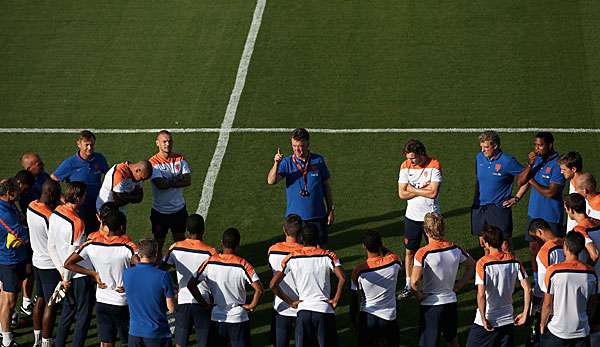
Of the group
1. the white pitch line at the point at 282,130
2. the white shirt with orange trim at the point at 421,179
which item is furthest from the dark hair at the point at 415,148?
the white pitch line at the point at 282,130

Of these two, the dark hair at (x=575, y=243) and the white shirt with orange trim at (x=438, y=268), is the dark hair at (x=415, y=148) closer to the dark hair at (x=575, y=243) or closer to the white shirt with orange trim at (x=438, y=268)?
the white shirt with orange trim at (x=438, y=268)

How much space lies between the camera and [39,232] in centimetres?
980

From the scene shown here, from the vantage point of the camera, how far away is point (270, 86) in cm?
1642

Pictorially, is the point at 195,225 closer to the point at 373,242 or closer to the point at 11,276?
the point at 373,242

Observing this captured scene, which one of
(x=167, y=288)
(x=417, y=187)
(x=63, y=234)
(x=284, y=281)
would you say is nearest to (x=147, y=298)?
(x=167, y=288)

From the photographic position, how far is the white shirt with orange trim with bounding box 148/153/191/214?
436 inches

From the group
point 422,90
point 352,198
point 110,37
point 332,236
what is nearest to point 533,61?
point 422,90

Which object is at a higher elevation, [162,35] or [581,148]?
[162,35]

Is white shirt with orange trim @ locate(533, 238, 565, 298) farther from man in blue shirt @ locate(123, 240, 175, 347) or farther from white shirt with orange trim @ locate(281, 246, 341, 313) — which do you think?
man in blue shirt @ locate(123, 240, 175, 347)

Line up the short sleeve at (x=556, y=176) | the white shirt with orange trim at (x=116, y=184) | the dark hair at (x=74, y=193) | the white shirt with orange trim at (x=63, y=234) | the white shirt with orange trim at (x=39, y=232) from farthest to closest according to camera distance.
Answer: the short sleeve at (x=556, y=176)
the white shirt with orange trim at (x=116, y=184)
the white shirt with orange trim at (x=39, y=232)
the dark hair at (x=74, y=193)
the white shirt with orange trim at (x=63, y=234)

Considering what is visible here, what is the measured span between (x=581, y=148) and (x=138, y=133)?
7.12 m

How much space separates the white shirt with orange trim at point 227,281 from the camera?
28.6ft

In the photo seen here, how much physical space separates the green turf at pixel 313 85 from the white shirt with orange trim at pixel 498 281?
3313 millimetres

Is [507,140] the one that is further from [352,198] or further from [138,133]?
[138,133]
